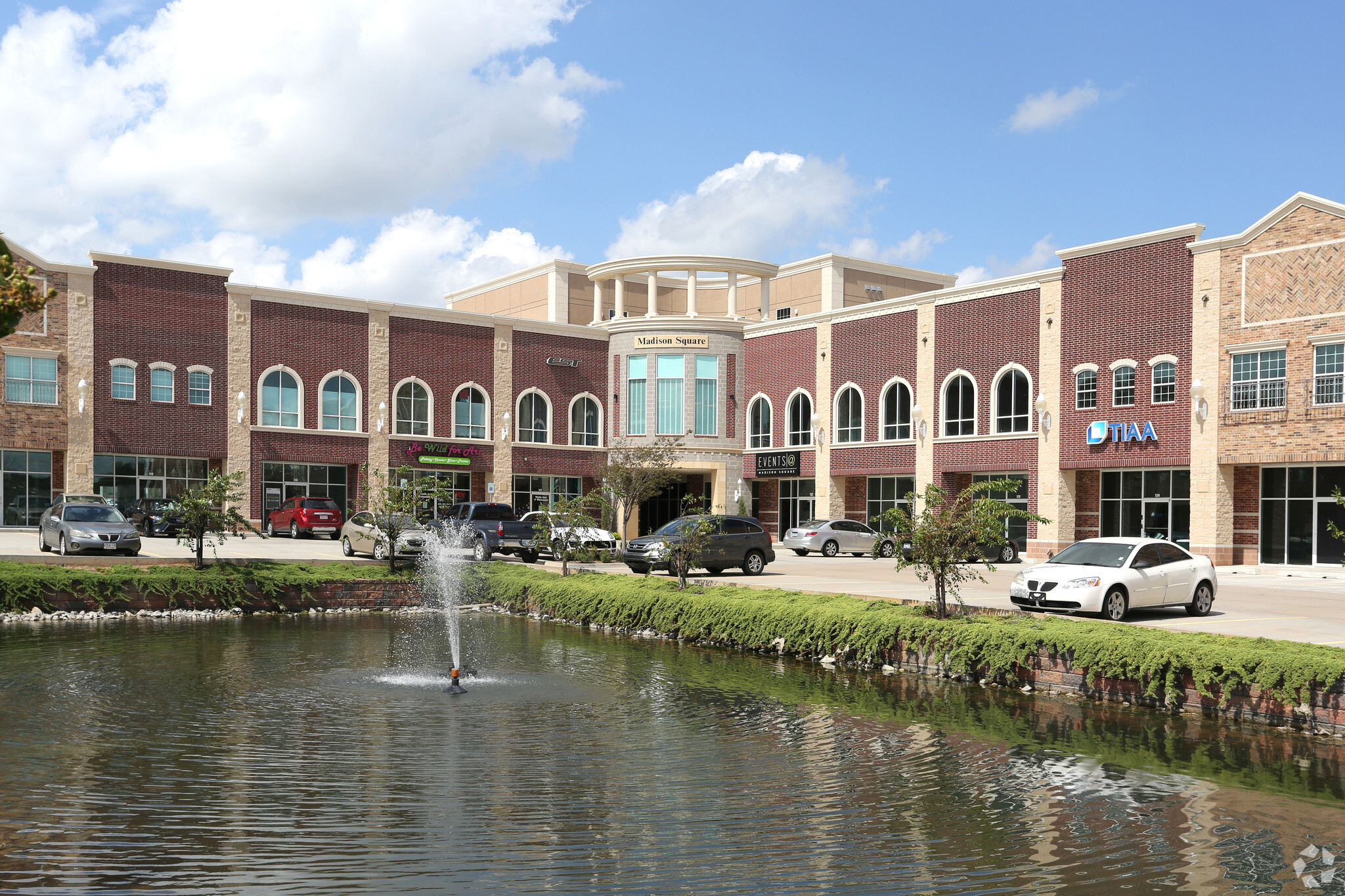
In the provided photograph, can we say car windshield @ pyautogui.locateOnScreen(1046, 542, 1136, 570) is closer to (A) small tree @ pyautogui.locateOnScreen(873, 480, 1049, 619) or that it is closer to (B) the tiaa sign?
(A) small tree @ pyautogui.locateOnScreen(873, 480, 1049, 619)

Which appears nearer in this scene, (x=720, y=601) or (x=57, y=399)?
(x=720, y=601)

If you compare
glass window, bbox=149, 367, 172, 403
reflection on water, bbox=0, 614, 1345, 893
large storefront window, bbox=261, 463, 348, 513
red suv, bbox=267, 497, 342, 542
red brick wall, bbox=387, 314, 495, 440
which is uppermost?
red brick wall, bbox=387, 314, 495, 440

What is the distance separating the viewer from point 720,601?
2066cm

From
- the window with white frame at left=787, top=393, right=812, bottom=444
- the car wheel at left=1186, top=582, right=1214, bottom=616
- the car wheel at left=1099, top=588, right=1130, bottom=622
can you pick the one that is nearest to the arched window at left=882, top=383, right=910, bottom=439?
the window with white frame at left=787, top=393, right=812, bottom=444

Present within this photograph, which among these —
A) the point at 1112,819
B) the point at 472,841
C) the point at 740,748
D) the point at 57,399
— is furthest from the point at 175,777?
the point at 57,399

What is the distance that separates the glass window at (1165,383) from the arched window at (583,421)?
1015 inches

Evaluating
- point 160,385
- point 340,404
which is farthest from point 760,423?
point 160,385

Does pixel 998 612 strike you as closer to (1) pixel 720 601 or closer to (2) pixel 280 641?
(1) pixel 720 601

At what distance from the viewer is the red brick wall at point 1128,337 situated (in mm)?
37406

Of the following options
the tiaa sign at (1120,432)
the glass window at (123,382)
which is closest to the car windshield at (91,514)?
the glass window at (123,382)

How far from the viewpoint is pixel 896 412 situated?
4697 cm

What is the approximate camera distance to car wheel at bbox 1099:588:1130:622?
20094 millimetres

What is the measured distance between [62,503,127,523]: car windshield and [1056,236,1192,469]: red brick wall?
2970 centimetres

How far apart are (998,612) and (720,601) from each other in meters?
4.78
